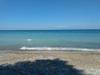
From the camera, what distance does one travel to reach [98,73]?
9.09 m

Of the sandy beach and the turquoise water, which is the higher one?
the sandy beach

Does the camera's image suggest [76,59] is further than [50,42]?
No

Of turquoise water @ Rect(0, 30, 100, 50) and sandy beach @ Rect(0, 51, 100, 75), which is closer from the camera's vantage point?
sandy beach @ Rect(0, 51, 100, 75)

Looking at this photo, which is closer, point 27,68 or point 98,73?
point 98,73

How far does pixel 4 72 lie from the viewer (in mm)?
9047

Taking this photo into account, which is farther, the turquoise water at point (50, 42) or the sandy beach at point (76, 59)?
the turquoise water at point (50, 42)

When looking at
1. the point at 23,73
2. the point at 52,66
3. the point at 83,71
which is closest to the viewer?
the point at 23,73

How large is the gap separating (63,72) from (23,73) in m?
1.66

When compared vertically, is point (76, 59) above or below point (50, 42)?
above

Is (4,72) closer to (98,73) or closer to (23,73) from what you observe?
(23,73)

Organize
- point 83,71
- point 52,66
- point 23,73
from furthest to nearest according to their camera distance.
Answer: point 52,66, point 83,71, point 23,73

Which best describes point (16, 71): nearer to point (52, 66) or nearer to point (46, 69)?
point (46, 69)

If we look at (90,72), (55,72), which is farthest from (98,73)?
(55,72)

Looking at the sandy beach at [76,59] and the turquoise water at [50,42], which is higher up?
the sandy beach at [76,59]
